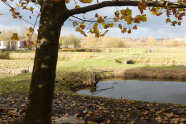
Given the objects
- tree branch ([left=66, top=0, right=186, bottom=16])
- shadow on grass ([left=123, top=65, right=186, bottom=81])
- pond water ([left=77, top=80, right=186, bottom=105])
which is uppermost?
tree branch ([left=66, top=0, right=186, bottom=16])

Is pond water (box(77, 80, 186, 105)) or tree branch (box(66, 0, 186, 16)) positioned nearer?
tree branch (box(66, 0, 186, 16))

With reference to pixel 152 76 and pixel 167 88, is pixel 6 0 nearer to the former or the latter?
pixel 167 88

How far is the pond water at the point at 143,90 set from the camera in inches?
562

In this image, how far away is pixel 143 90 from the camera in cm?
1667

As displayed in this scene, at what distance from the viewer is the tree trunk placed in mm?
3787

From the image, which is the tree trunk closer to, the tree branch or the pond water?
the tree branch

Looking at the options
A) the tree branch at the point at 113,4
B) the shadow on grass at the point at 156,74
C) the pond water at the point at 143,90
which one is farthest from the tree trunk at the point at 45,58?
the shadow on grass at the point at 156,74

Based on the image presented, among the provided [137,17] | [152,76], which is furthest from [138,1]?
[152,76]

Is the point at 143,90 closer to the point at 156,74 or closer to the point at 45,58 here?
the point at 156,74

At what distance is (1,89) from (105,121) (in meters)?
8.14

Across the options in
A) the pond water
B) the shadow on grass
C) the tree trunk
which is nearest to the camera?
the tree trunk

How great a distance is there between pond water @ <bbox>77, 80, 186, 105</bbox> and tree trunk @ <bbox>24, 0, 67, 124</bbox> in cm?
1082

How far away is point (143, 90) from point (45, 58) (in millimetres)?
14209

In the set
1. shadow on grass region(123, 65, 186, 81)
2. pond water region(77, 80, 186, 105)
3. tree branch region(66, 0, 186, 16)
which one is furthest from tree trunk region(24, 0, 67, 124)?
shadow on grass region(123, 65, 186, 81)
